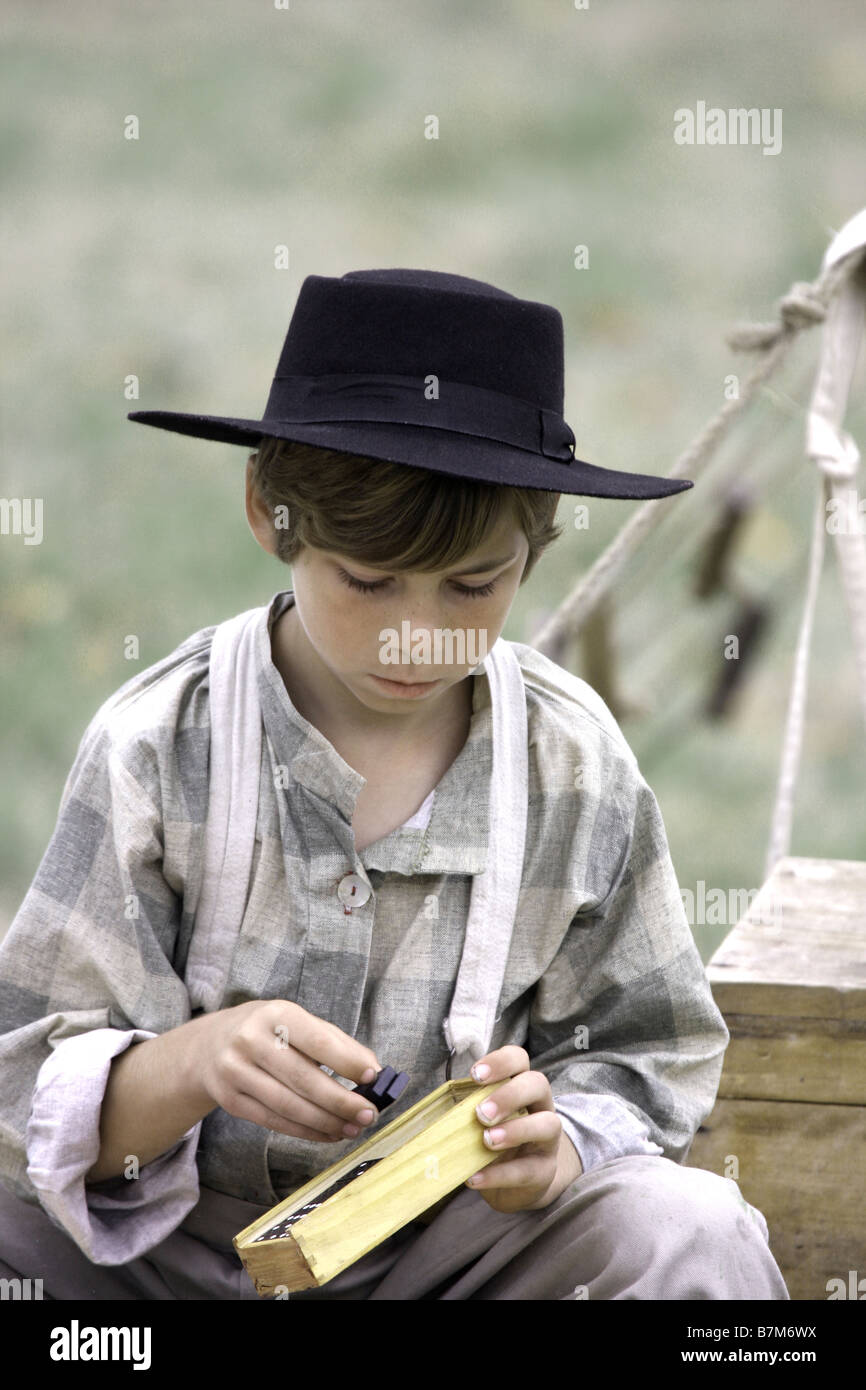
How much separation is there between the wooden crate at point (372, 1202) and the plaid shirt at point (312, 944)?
14 centimetres

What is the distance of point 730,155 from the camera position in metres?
5.05

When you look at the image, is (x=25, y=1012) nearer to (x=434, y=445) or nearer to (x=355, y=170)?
(x=434, y=445)

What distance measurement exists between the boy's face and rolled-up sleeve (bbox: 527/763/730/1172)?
201 mm

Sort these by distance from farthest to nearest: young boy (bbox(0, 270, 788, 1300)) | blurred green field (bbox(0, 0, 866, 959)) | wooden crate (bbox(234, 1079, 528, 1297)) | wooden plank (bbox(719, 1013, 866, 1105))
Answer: blurred green field (bbox(0, 0, 866, 959)) < wooden plank (bbox(719, 1013, 866, 1105)) < young boy (bbox(0, 270, 788, 1300)) < wooden crate (bbox(234, 1079, 528, 1297))

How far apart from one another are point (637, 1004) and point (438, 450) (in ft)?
1.44

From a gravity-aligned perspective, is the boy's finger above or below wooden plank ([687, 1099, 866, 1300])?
above

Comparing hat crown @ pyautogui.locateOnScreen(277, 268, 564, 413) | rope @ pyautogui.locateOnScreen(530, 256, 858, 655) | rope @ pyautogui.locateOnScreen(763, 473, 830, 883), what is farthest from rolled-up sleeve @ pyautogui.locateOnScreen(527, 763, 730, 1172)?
rope @ pyautogui.locateOnScreen(530, 256, 858, 655)

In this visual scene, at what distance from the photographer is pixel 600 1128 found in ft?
3.59

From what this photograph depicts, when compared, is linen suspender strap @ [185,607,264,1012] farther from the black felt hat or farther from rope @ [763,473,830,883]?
rope @ [763,473,830,883]

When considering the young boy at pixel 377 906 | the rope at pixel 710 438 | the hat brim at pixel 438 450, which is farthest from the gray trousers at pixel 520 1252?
the rope at pixel 710 438

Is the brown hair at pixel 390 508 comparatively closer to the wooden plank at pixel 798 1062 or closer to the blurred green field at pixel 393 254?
the wooden plank at pixel 798 1062

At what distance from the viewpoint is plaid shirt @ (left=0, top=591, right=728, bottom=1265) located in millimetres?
1066

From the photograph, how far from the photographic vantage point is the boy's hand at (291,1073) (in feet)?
3.06
